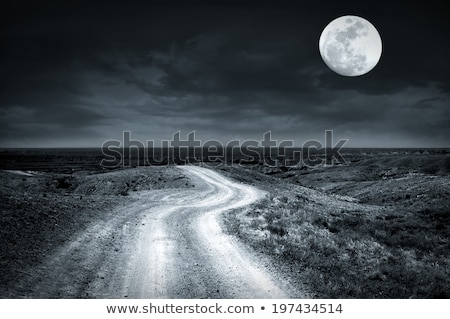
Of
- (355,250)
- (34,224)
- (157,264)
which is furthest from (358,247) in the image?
(34,224)

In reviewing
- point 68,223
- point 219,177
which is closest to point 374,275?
point 68,223

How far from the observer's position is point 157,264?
36.9 ft

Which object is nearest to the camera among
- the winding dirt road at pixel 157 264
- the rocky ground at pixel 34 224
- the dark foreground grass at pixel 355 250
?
the winding dirt road at pixel 157 264

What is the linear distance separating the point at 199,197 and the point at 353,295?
69.6 ft

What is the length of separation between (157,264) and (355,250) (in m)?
10.5

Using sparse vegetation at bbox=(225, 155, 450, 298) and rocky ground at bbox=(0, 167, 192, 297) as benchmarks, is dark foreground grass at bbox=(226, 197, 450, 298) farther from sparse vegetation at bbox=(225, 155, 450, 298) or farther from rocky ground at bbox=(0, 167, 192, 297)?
Result: rocky ground at bbox=(0, 167, 192, 297)

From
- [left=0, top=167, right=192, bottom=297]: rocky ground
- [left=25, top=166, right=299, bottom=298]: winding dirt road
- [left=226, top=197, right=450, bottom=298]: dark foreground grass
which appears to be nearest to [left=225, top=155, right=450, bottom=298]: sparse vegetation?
[left=226, top=197, right=450, bottom=298]: dark foreground grass

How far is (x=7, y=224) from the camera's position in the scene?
13.0m

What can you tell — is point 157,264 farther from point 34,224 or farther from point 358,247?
point 358,247

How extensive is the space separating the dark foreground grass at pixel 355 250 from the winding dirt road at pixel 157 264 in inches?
58.8

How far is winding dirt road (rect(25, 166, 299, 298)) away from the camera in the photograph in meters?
9.17

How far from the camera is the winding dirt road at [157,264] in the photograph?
9172 mm

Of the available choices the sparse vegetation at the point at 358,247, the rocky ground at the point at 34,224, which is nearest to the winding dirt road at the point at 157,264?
the rocky ground at the point at 34,224

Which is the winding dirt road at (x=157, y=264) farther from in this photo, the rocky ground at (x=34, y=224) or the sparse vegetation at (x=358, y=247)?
the sparse vegetation at (x=358, y=247)
